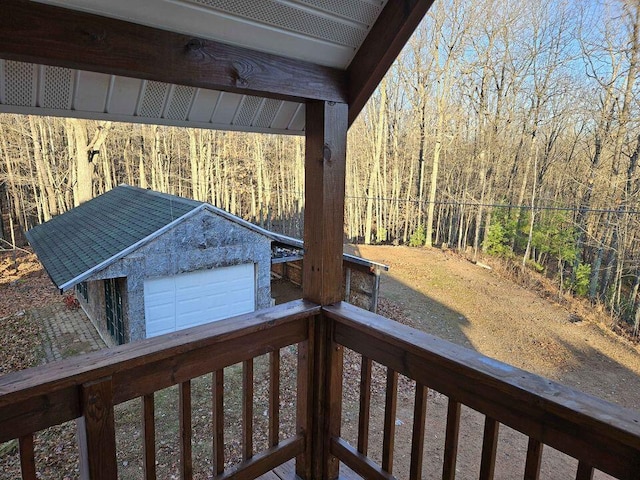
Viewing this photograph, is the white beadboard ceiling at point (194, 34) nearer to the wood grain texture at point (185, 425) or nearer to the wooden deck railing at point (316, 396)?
the wooden deck railing at point (316, 396)

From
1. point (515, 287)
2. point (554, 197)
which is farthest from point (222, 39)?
point (554, 197)

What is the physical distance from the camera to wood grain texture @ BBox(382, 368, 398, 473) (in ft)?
4.90

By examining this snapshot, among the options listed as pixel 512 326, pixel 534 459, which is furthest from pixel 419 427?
pixel 512 326

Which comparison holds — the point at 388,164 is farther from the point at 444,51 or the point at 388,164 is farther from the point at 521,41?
the point at 521,41

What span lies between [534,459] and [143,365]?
1200 mm

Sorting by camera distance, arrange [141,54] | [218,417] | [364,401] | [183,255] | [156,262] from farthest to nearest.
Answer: [183,255]
[156,262]
[364,401]
[218,417]
[141,54]

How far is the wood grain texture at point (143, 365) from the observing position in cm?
103

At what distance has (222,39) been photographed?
123 cm

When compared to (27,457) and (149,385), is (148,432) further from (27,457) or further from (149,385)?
(27,457)

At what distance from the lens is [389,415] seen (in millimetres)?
1522

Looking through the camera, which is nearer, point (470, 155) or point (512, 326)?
point (512, 326)

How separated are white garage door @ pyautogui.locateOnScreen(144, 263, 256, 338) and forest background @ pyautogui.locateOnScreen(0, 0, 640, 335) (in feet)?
6.44

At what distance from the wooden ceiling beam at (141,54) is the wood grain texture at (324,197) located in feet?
0.44

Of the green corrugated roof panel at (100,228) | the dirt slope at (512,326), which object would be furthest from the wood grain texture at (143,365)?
the dirt slope at (512,326)
